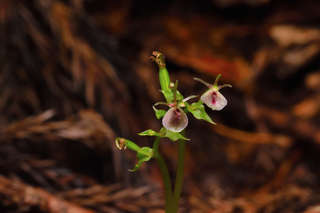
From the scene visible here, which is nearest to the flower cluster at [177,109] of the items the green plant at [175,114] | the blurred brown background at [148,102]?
the green plant at [175,114]

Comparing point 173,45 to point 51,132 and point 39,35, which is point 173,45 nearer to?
point 39,35

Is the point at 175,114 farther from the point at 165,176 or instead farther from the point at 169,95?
the point at 165,176

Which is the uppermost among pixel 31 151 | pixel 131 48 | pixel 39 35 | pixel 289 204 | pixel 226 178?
pixel 131 48

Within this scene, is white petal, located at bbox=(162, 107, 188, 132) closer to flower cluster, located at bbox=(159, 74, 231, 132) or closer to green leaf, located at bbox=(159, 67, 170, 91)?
flower cluster, located at bbox=(159, 74, 231, 132)

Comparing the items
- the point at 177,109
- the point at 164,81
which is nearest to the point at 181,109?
the point at 177,109

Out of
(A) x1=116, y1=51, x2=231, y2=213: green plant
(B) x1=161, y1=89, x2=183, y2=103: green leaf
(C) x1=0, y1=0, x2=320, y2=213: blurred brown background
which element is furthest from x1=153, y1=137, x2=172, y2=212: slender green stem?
(C) x1=0, y1=0, x2=320, y2=213: blurred brown background

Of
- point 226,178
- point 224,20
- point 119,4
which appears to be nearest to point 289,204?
point 226,178

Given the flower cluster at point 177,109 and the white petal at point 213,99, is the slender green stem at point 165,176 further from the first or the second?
the white petal at point 213,99

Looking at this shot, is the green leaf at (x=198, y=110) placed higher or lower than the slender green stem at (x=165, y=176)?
higher
